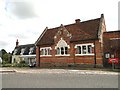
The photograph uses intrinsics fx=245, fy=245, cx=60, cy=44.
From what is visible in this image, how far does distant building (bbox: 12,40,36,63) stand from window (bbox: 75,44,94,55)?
83.1ft

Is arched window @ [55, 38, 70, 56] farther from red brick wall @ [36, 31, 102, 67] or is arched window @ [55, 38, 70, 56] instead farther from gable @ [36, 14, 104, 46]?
gable @ [36, 14, 104, 46]

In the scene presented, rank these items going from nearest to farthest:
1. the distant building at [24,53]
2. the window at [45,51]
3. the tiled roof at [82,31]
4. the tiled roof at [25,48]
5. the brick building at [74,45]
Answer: the brick building at [74,45] → the tiled roof at [82,31] → the window at [45,51] → the distant building at [24,53] → the tiled roof at [25,48]

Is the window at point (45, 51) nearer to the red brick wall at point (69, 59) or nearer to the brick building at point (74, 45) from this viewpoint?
the brick building at point (74, 45)

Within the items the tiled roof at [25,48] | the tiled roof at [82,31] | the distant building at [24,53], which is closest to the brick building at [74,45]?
the tiled roof at [82,31]

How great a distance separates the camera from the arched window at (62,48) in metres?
44.6

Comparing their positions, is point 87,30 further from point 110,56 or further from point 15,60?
point 15,60

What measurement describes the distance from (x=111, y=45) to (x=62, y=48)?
34.1ft

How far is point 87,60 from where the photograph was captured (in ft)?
132

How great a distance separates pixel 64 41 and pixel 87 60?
22.5ft

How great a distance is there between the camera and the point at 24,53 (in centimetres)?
7119

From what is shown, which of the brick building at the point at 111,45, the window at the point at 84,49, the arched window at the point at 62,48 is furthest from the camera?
the arched window at the point at 62,48

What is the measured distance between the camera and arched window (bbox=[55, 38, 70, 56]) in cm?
4462

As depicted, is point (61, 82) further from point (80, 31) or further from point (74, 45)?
point (80, 31)

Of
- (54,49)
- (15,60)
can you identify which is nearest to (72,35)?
(54,49)
